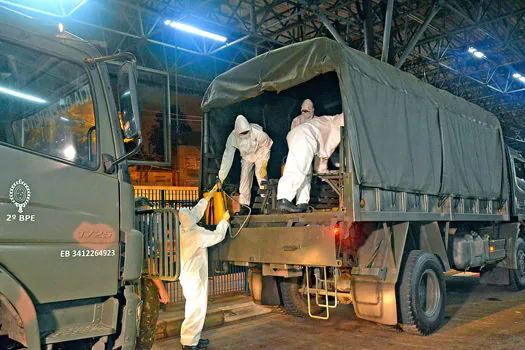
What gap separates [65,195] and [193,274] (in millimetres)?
2733

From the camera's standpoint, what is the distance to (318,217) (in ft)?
18.6

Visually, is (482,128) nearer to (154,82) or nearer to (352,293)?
(352,293)

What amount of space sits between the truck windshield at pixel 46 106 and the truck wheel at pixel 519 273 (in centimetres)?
905

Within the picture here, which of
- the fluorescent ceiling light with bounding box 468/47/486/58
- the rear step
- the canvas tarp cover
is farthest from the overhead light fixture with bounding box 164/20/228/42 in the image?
the rear step

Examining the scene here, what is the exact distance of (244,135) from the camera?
22.7ft

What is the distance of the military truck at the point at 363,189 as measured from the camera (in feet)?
18.6

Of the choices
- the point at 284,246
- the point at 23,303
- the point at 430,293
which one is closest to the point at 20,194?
the point at 23,303

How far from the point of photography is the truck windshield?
3.31m

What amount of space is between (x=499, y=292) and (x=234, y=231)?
6.32 m

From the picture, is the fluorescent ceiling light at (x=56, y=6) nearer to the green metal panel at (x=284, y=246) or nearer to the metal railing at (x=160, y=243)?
the green metal panel at (x=284, y=246)

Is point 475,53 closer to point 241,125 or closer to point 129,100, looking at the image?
point 241,125

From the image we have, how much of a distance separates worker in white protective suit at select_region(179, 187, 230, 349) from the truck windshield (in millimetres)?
2289

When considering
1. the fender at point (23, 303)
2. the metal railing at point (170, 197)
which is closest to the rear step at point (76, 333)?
the fender at point (23, 303)

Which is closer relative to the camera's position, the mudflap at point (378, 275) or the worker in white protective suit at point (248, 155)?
the mudflap at point (378, 275)
